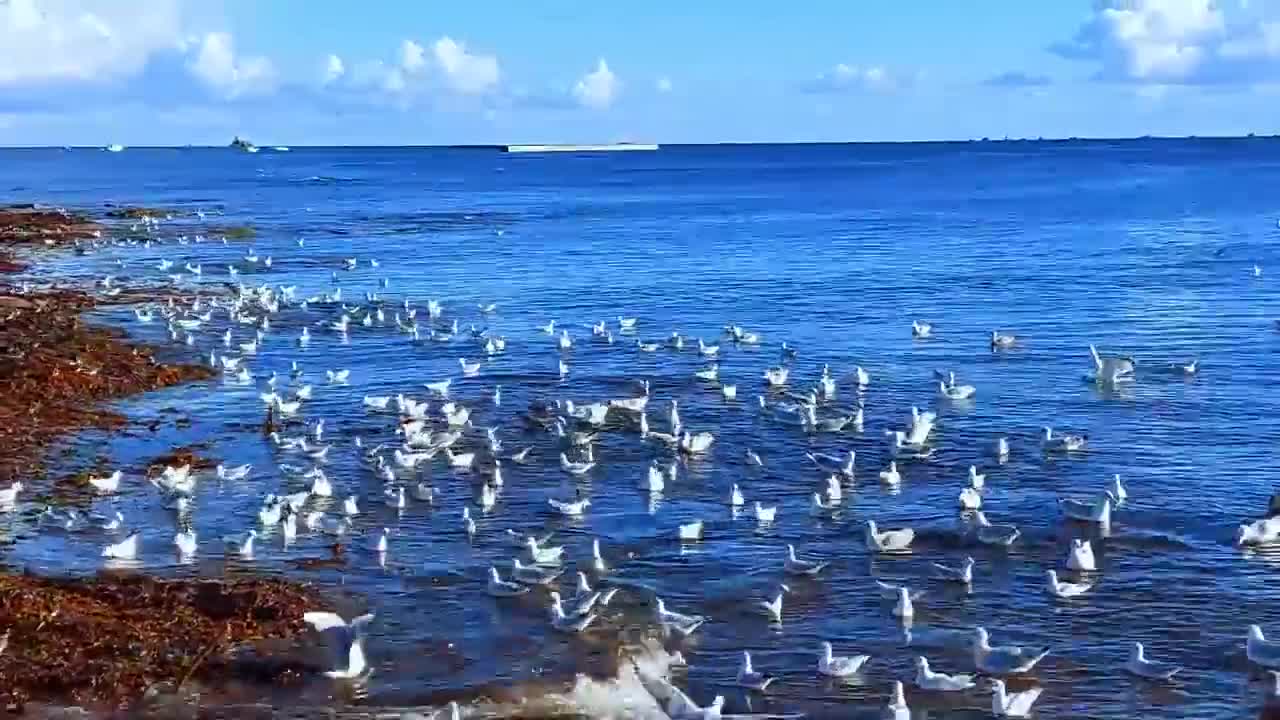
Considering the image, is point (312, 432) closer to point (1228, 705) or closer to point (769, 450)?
point (769, 450)

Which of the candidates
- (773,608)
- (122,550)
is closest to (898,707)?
(773,608)

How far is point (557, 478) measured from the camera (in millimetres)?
27281

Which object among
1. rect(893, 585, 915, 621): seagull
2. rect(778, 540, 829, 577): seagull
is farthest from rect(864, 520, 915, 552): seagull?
rect(893, 585, 915, 621): seagull

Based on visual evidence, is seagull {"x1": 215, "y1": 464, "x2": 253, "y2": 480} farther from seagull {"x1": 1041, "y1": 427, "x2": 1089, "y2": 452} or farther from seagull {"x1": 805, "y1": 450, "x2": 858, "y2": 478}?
seagull {"x1": 1041, "y1": 427, "x2": 1089, "y2": 452}

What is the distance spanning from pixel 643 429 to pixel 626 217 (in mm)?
79762

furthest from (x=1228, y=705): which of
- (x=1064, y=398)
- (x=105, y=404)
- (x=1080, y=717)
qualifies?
(x=105, y=404)

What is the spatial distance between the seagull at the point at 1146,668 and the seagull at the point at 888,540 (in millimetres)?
5210

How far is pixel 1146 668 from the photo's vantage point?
17.5m

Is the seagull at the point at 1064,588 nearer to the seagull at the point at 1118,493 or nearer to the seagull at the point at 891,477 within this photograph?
the seagull at the point at 1118,493

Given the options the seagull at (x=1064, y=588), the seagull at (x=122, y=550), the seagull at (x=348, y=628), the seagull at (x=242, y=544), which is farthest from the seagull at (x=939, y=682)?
the seagull at (x=122, y=550)

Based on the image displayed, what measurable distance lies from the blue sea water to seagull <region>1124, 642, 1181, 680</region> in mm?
178

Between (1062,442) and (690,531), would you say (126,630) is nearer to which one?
(690,531)

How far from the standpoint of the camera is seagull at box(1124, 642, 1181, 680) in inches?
685

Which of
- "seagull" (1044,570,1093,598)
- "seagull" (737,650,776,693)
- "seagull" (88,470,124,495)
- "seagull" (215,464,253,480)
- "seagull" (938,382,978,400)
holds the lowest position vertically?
"seagull" (737,650,776,693)
